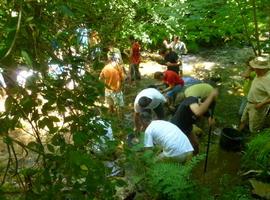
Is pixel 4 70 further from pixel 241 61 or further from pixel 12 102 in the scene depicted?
pixel 241 61

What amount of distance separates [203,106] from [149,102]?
64.6 inches

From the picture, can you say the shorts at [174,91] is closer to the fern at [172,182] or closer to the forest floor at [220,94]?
the forest floor at [220,94]

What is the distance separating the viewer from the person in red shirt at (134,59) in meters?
11.9

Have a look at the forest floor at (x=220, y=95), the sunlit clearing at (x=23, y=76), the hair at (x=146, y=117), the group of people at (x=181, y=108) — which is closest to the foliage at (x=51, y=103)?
the sunlit clearing at (x=23, y=76)

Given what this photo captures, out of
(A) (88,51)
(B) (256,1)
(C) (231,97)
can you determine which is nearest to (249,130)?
(B) (256,1)

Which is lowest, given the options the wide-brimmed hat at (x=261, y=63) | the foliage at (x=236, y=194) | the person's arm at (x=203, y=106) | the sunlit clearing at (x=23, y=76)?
the foliage at (x=236, y=194)

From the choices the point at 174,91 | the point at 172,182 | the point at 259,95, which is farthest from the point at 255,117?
the point at 172,182

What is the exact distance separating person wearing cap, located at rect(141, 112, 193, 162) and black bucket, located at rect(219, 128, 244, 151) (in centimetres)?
163

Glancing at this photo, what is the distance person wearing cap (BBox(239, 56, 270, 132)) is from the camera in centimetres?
682

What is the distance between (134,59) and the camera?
11984 millimetres

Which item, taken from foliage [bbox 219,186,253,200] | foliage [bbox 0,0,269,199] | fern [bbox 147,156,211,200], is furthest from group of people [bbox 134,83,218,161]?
foliage [bbox 0,0,269,199]

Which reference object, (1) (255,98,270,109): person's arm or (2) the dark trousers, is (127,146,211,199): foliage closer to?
(1) (255,98,270,109): person's arm

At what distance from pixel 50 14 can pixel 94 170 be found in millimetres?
925

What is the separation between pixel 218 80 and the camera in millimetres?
12164
